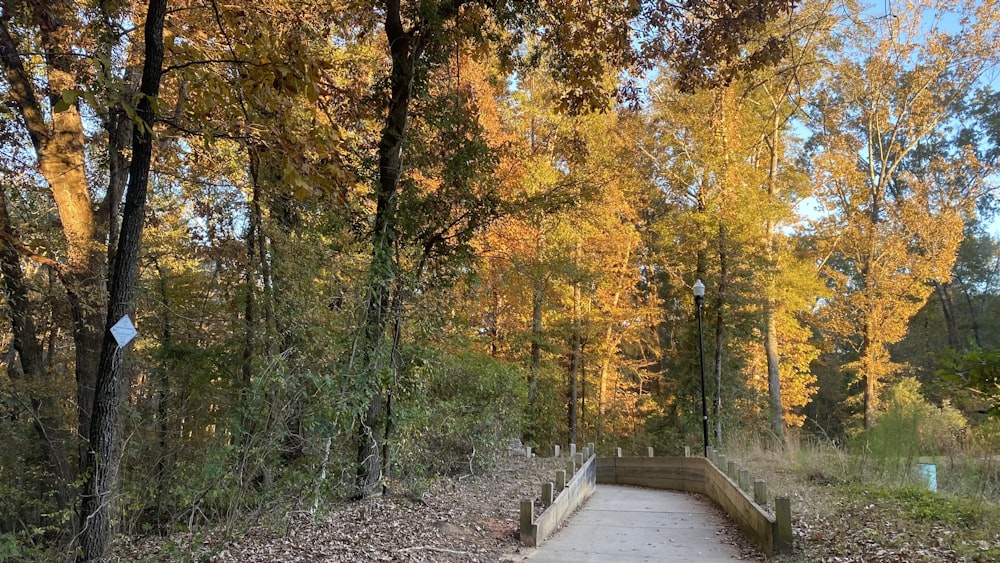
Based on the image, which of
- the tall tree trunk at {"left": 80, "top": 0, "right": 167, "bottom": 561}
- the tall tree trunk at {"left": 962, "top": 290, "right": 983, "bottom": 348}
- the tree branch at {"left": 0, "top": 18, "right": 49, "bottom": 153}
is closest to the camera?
the tall tree trunk at {"left": 80, "top": 0, "right": 167, "bottom": 561}

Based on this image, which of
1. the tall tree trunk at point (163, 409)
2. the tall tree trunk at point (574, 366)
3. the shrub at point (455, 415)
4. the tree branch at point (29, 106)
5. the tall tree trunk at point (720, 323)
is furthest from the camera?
the tall tree trunk at point (574, 366)

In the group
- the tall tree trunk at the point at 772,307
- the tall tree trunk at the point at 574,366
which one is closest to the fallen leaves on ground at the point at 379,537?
the tall tree trunk at the point at 574,366

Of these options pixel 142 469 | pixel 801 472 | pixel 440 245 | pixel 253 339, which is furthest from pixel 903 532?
pixel 253 339

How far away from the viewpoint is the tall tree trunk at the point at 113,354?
181 inches

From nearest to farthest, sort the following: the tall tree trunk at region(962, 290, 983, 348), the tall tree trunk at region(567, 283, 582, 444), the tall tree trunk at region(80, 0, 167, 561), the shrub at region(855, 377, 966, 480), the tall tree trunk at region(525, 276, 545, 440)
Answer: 1. the tall tree trunk at region(80, 0, 167, 561)
2. the shrub at region(855, 377, 966, 480)
3. the tall tree trunk at region(525, 276, 545, 440)
4. the tall tree trunk at region(567, 283, 582, 444)
5. the tall tree trunk at region(962, 290, 983, 348)

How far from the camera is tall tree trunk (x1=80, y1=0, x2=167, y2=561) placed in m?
4.61

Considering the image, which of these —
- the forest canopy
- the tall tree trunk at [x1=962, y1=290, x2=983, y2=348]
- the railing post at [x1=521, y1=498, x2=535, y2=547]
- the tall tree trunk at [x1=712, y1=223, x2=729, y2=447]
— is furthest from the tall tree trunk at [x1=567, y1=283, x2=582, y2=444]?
the tall tree trunk at [x1=962, y1=290, x2=983, y2=348]

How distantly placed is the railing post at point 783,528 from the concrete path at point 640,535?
0.47 m

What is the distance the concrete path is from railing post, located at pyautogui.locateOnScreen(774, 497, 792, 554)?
0.47 meters

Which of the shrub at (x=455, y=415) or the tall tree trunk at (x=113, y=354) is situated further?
the shrub at (x=455, y=415)

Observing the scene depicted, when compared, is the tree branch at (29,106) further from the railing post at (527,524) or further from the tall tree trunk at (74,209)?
the railing post at (527,524)

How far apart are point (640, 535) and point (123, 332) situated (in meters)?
5.86

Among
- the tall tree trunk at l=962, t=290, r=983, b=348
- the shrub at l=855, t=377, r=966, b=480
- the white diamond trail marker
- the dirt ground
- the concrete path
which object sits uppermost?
the tall tree trunk at l=962, t=290, r=983, b=348

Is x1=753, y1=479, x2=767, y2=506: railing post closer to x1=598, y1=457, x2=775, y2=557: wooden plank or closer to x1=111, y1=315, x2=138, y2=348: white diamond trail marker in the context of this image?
x1=598, y1=457, x2=775, y2=557: wooden plank
